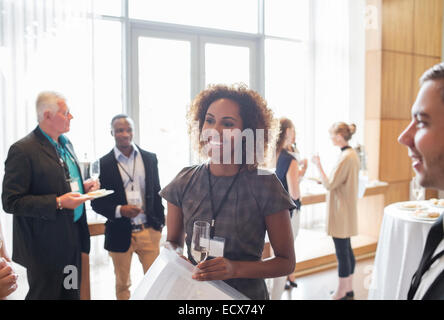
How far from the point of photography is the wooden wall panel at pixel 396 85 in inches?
188

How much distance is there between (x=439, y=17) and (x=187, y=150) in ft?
13.2

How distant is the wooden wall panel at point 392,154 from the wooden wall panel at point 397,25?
3.27ft

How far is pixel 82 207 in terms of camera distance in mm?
2328

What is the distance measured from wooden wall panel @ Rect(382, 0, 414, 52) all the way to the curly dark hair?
170 inches

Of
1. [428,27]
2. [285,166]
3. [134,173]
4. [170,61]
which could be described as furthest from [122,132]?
[428,27]

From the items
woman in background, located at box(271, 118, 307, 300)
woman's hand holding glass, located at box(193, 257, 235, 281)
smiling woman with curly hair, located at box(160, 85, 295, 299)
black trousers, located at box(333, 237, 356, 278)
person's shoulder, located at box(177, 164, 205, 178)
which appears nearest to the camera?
woman's hand holding glass, located at box(193, 257, 235, 281)

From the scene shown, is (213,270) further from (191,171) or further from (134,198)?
(134,198)

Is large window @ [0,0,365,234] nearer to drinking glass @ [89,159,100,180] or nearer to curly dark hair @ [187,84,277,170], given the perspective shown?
drinking glass @ [89,159,100,180]

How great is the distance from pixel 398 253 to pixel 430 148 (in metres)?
2.36

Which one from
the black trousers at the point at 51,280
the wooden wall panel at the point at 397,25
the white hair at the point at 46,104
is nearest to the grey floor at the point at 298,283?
the black trousers at the point at 51,280

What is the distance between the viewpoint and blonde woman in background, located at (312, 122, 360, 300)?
324 centimetres

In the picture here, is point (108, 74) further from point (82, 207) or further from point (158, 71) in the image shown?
point (82, 207)

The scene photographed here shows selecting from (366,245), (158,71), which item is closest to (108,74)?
(158,71)

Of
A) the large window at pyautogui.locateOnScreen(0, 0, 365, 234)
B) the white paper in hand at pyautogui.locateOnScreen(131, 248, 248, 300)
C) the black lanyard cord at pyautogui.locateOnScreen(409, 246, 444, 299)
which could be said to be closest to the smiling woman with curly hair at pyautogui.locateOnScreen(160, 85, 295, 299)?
the white paper in hand at pyautogui.locateOnScreen(131, 248, 248, 300)
